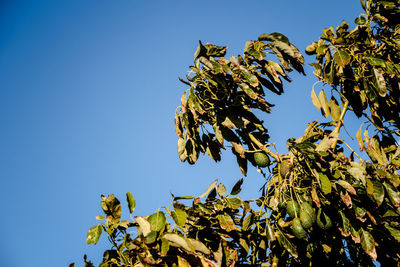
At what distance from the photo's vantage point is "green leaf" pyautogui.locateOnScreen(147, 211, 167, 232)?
1341mm

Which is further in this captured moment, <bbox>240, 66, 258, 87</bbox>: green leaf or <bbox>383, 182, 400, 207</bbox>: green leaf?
<bbox>240, 66, 258, 87</bbox>: green leaf

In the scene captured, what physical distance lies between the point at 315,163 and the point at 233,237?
2.03 ft

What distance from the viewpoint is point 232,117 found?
1.68 m

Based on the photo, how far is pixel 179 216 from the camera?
1409mm

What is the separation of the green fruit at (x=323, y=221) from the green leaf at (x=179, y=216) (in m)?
0.73

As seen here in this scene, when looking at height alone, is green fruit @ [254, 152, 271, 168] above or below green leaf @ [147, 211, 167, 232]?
above

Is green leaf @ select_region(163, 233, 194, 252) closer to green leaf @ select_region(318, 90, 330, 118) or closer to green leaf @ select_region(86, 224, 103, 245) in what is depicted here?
green leaf @ select_region(86, 224, 103, 245)

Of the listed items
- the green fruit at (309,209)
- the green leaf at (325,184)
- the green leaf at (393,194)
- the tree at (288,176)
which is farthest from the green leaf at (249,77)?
the green leaf at (393,194)

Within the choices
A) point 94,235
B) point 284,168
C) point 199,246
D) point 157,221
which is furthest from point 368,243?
point 94,235

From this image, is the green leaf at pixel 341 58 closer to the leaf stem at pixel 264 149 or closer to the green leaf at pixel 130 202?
the leaf stem at pixel 264 149

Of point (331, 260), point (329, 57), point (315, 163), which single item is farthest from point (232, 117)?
point (331, 260)

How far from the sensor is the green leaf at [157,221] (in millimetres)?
1341

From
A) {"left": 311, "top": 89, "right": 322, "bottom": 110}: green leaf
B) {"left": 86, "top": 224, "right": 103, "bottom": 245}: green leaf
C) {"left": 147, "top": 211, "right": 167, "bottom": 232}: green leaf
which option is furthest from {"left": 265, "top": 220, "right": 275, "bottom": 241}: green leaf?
{"left": 311, "top": 89, "right": 322, "bottom": 110}: green leaf

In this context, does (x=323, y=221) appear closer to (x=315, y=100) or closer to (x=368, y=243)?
(x=368, y=243)
